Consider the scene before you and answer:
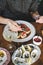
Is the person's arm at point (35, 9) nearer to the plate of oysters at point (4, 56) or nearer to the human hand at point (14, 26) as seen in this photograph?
the human hand at point (14, 26)

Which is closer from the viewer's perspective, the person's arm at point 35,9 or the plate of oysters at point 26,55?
the plate of oysters at point 26,55

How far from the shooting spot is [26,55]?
1.55 m

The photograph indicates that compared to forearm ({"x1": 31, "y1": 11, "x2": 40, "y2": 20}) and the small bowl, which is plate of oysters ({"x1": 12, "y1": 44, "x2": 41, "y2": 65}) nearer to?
the small bowl

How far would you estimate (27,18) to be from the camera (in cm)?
202

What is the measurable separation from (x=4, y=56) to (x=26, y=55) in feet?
0.52

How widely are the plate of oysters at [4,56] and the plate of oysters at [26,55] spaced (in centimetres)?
4

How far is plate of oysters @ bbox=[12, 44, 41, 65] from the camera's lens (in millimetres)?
1518

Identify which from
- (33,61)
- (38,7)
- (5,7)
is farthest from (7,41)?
(38,7)

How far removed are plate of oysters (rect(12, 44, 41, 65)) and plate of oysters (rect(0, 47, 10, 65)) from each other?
42 millimetres

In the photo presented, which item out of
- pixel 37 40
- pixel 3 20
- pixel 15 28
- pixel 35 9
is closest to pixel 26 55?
pixel 37 40

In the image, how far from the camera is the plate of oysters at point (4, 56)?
152 centimetres

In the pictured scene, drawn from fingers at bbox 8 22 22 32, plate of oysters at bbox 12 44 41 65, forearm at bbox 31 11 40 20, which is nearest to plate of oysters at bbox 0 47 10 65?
plate of oysters at bbox 12 44 41 65

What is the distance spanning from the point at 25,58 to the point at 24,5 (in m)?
0.53

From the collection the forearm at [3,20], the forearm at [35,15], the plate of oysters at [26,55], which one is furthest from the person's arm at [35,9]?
the plate of oysters at [26,55]
